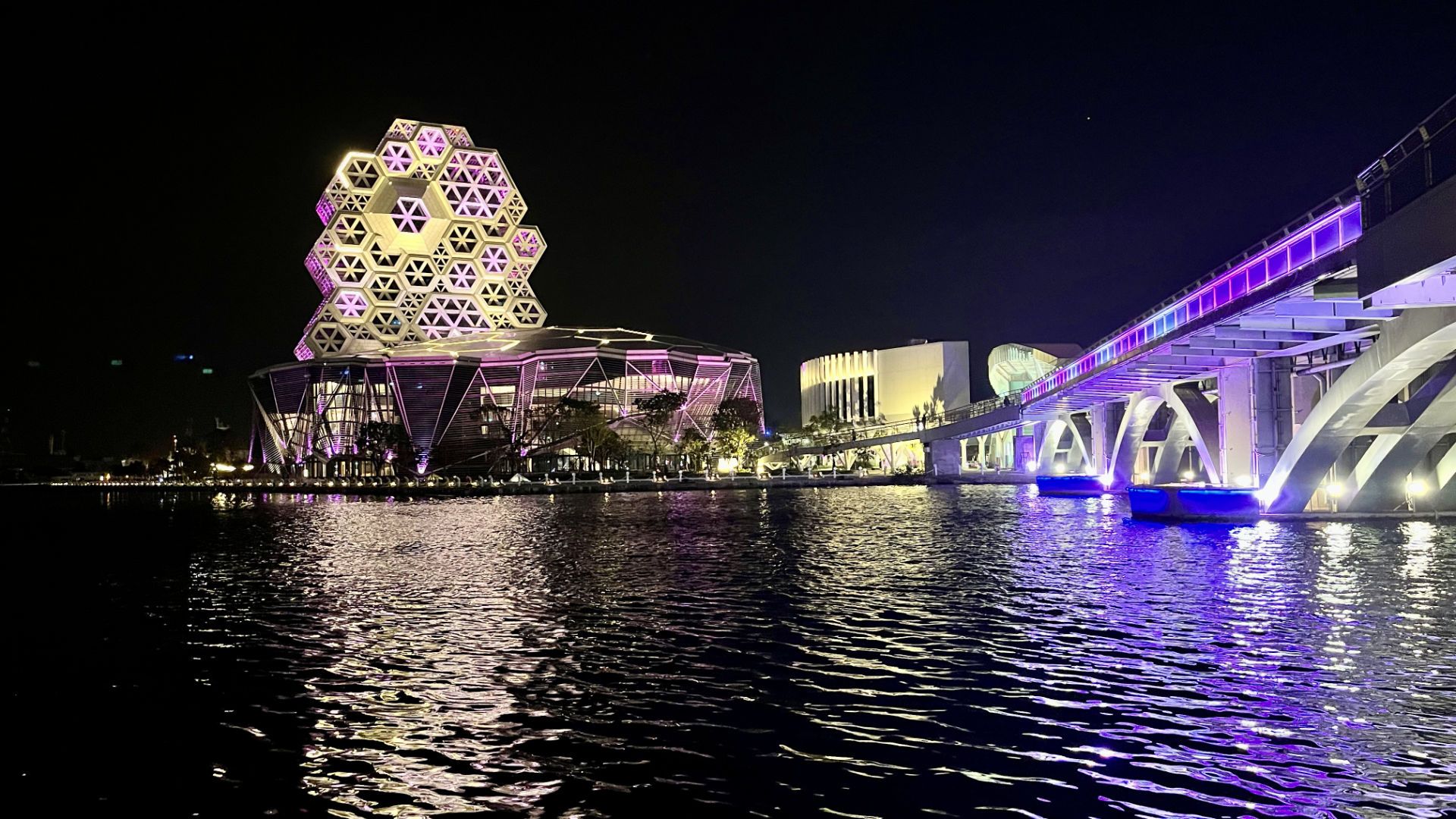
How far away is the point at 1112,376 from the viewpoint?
50781mm

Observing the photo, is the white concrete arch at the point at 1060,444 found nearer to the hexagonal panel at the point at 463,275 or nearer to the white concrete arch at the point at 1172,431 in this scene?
the white concrete arch at the point at 1172,431

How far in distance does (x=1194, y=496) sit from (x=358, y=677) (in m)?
36.1

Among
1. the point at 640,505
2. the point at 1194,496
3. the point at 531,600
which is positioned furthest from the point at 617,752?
the point at 640,505

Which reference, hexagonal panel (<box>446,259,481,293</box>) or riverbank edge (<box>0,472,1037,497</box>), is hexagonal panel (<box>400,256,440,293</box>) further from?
riverbank edge (<box>0,472,1037,497</box>)

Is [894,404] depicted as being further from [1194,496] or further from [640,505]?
[1194,496]

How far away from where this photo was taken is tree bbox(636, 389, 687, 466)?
116 m

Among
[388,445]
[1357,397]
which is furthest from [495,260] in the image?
[1357,397]

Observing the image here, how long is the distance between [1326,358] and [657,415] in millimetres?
80776

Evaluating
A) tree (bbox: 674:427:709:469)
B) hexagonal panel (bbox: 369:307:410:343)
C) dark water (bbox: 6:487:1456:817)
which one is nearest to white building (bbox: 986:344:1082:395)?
tree (bbox: 674:427:709:469)

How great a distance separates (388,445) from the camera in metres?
122

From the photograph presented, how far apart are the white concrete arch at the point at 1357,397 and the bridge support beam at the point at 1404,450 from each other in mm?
1088

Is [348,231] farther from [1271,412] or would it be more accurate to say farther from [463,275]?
[1271,412]

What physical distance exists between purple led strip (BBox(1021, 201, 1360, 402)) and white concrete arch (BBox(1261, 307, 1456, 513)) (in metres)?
3.34

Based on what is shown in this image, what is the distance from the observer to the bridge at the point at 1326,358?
21.3m
